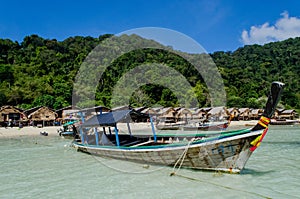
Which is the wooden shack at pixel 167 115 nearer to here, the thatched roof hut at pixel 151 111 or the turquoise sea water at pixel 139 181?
the thatched roof hut at pixel 151 111

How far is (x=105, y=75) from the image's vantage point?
50.1m

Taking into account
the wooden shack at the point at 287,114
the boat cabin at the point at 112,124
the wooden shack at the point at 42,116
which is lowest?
the boat cabin at the point at 112,124

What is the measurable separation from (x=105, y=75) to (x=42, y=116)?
1837 centimetres

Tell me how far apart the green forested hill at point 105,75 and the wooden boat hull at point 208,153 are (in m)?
23.1

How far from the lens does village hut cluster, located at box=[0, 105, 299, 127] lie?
3241cm

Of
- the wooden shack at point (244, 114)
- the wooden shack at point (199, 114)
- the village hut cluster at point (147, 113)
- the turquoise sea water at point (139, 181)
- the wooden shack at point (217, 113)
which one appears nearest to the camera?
the turquoise sea water at point (139, 181)

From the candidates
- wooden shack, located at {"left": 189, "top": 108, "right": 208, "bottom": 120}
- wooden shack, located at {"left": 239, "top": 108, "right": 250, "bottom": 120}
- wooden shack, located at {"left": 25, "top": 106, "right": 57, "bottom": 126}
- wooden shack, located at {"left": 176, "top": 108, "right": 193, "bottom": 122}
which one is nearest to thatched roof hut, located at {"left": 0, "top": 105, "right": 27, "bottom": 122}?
wooden shack, located at {"left": 25, "top": 106, "right": 57, "bottom": 126}

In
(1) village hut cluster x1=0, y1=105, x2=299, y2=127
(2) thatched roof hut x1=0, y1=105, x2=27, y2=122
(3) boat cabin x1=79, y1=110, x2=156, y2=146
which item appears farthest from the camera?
(1) village hut cluster x1=0, y1=105, x2=299, y2=127

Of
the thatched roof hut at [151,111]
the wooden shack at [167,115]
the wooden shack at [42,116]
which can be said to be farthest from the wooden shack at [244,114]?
the wooden shack at [42,116]

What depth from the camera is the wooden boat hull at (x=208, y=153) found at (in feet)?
23.5

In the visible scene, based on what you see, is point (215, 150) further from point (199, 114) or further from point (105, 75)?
point (105, 75)

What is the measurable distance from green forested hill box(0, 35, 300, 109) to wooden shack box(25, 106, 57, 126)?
4.32m

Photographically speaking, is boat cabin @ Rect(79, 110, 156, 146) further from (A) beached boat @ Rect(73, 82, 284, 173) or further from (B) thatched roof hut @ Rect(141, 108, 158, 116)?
(B) thatched roof hut @ Rect(141, 108, 158, 116)

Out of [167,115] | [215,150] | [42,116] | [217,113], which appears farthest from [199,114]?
[215,150]
